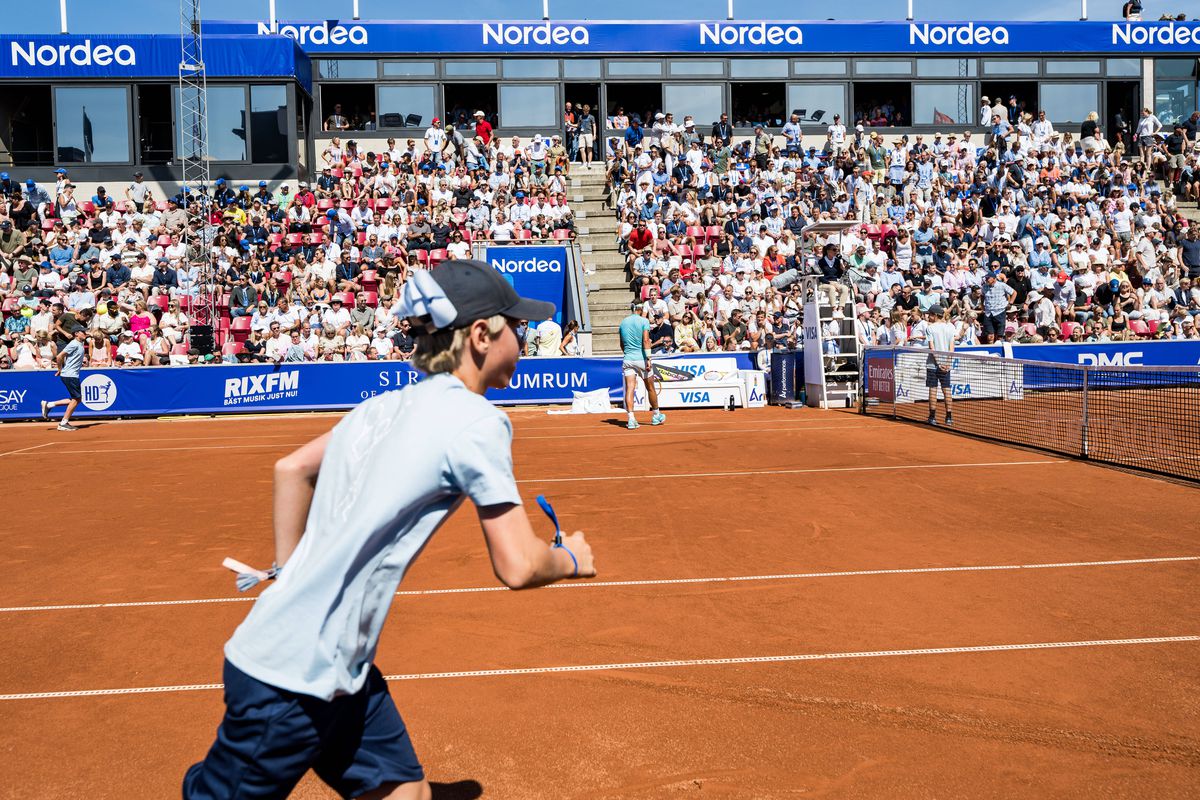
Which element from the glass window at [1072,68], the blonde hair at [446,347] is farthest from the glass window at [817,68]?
the blonde hair at [446,347]

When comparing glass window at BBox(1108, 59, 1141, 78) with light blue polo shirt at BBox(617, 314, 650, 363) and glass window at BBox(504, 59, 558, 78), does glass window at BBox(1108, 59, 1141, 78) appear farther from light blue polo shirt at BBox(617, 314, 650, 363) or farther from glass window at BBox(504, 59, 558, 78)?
light blue polo shirt at BBox(617, 314, 650, 363)

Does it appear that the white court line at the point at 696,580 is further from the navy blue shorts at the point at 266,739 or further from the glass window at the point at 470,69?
the glass window at the point at 470,69

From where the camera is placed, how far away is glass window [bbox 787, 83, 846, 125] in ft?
114

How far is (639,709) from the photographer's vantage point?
5055 mm

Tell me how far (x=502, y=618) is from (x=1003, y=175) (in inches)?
1101

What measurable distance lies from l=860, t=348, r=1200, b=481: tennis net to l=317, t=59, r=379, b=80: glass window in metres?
19.9

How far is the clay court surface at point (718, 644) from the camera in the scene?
445 centimetres

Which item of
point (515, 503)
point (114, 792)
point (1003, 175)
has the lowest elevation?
point (114, 792)

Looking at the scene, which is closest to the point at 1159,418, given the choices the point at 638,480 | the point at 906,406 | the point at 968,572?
the point at 906,406

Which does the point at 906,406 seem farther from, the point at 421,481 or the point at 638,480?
the point at 421,481

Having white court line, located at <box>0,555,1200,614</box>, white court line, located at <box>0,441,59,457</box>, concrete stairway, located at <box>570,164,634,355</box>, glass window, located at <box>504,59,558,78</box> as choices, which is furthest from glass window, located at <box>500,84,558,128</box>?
white court line, located at <box>0,555,1200,614</box>

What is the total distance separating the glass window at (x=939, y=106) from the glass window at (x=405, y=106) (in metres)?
16.0

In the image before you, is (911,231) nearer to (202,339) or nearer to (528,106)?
(528,106)

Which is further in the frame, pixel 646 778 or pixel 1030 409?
pixel 1030 409
